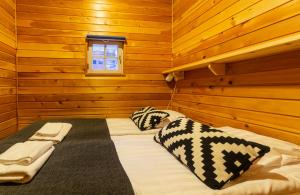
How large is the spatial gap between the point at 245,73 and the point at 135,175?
118 cm

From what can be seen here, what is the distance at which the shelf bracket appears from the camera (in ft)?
6.53

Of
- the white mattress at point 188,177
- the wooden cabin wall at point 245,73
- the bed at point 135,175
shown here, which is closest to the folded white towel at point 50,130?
the bed at point 135,175

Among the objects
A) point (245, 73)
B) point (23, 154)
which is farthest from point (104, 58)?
point (23, 154)

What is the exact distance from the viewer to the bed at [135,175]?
948mm

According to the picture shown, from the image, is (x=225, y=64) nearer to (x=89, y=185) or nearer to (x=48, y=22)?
(x=89, y=185)

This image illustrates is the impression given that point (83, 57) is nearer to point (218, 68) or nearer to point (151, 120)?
point (151, 120)

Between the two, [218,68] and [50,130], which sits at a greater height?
[218,68]

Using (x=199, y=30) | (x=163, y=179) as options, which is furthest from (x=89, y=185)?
(x=199, y=30)

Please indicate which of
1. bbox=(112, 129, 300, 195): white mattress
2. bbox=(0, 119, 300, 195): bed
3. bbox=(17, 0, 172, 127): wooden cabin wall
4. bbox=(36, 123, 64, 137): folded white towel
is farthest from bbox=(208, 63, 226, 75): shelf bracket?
bbox=(17, 0, 172, 127): wooden cabin wall

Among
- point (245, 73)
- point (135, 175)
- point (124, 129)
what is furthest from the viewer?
point (124, 129)

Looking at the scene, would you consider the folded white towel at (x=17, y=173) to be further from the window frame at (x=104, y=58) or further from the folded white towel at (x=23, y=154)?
the window frame at (x=104, y=58)

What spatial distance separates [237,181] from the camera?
1.03 m

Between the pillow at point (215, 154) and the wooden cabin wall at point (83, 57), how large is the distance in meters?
2.05

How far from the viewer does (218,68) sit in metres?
2.01
